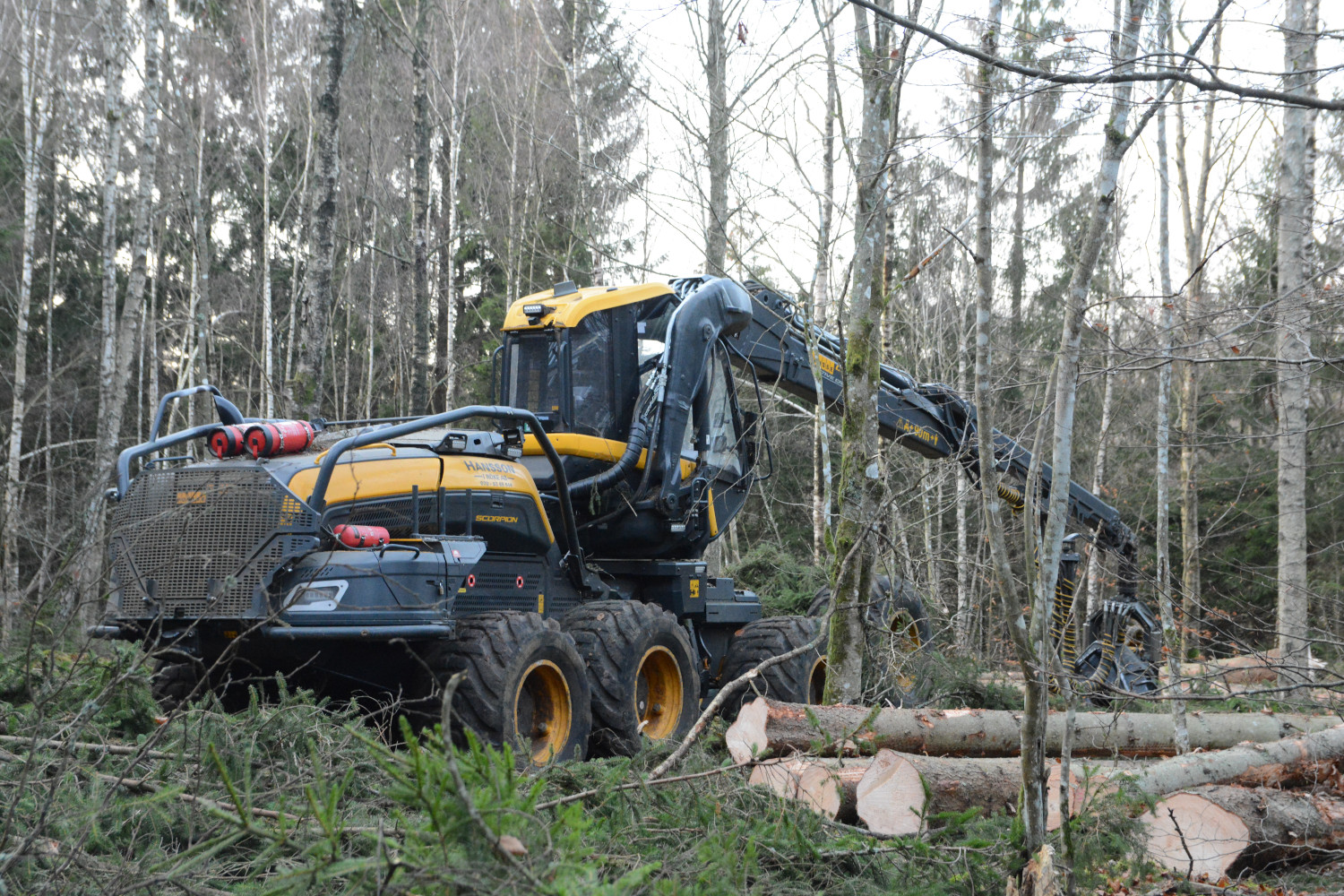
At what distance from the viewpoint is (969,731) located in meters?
6.38

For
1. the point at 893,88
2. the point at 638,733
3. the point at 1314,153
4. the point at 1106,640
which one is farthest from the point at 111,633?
the point at 1314,153

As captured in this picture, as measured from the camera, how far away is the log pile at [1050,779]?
506 centimetres

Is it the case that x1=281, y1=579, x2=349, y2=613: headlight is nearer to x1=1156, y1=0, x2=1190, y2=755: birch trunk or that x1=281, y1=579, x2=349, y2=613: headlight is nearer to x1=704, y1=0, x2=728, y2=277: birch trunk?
x1=1156, y1=0, x2=1190, y2=755: birch trunk

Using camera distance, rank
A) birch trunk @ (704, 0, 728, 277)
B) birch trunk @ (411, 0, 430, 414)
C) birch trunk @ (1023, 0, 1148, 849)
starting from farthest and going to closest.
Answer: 1. birch trunk @ (411, 0, 430, 414)
2. birch trunk @ (704, 0, 728, 277)
3. birch trunk @ (1023, 0, 1148, 849)

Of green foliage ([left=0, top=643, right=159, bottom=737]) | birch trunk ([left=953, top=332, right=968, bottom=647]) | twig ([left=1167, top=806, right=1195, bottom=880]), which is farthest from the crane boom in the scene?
green foliage ([left=0, top=643, right=159, bottom=737])

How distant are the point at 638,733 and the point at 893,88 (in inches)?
183

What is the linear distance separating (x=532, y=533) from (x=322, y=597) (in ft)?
5.65

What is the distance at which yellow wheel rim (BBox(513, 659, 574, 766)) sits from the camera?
6.46 metres

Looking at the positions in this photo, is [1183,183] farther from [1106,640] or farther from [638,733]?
[638,733]

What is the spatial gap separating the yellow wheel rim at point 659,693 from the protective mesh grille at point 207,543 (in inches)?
109

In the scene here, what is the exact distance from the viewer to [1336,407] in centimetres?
1328

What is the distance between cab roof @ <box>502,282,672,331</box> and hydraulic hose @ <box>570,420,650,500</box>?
921 millimetres

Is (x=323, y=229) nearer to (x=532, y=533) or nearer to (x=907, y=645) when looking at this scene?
(x=532, y=533)

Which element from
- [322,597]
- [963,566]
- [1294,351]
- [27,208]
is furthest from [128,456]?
[27,208]
